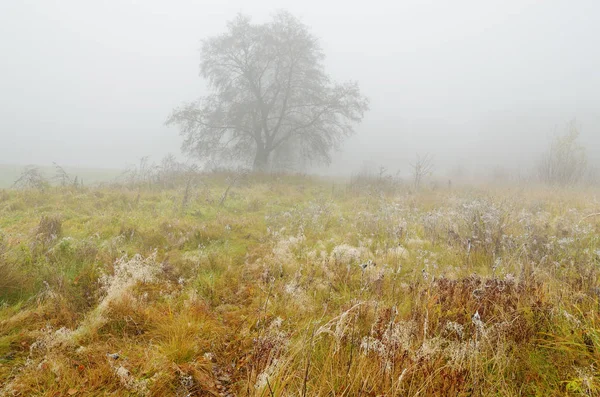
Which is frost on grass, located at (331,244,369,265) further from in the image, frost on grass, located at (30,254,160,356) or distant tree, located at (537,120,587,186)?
distant tree, located at (537,120,587,186)

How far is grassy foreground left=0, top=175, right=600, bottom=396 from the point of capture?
203 centimetres

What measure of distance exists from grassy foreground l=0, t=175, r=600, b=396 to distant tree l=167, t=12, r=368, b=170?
1365 centimetres

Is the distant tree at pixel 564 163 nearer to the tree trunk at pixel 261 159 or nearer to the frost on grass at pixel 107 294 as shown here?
the tree trunk at pixel 261 159

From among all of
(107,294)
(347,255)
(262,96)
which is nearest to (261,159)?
(262,96)

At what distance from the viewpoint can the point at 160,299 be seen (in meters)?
3.52

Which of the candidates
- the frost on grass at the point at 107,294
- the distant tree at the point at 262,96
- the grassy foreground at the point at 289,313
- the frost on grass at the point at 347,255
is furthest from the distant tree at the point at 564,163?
the frost on grass at the point at 107,294

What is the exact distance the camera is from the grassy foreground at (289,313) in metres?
2.03

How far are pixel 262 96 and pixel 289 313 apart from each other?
62.9 ft

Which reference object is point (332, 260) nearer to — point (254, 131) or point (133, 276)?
point (133, 276)

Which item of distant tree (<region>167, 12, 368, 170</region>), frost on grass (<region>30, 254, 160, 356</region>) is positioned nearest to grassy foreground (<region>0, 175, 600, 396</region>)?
frost on grass (<region>30, 254, 160, 356</region>)

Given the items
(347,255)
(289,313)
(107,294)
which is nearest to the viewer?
(289,313)

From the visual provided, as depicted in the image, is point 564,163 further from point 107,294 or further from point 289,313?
point 107,294

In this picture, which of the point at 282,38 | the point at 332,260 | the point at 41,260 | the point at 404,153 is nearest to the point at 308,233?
the point at 332,260

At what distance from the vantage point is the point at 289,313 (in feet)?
10.5
